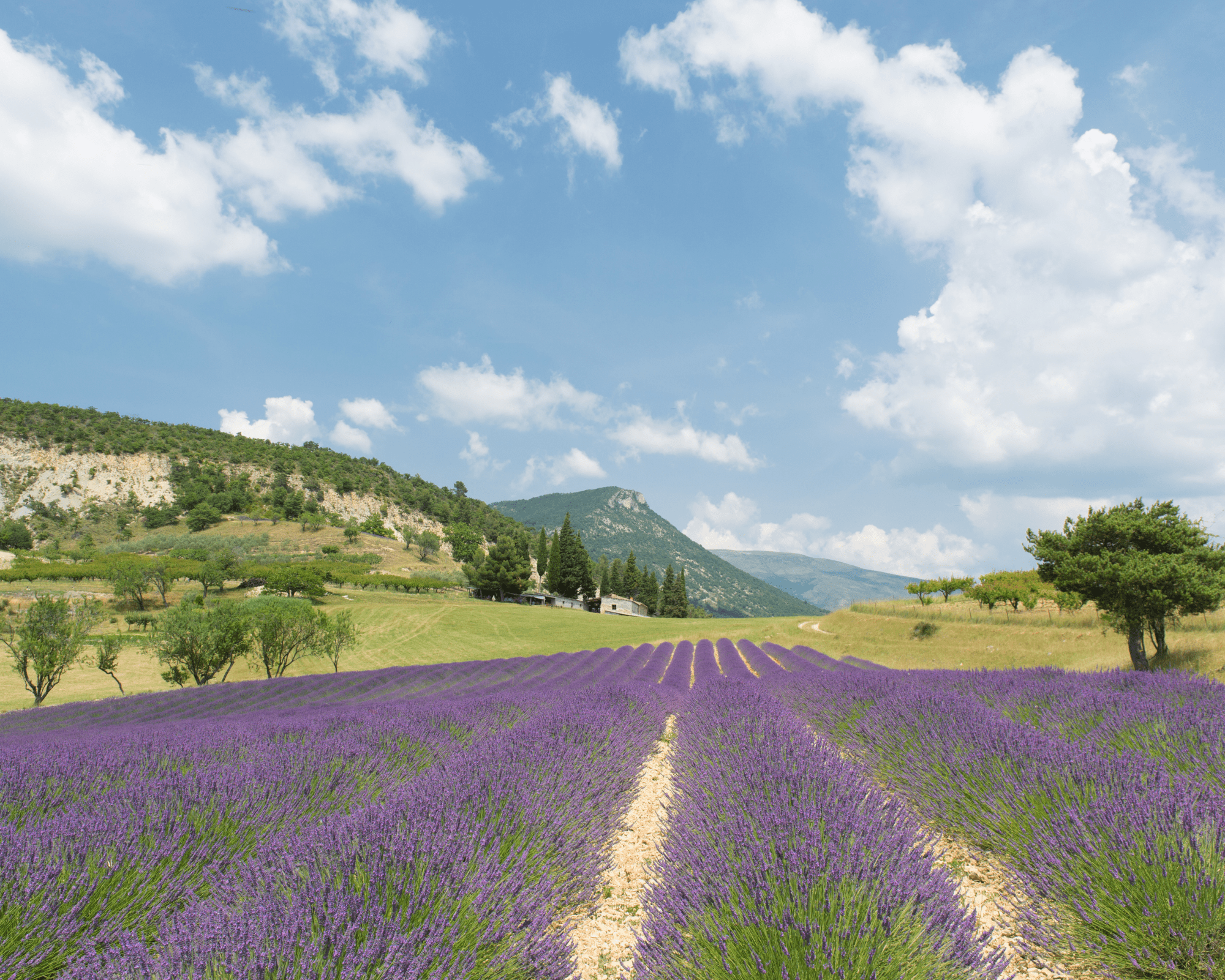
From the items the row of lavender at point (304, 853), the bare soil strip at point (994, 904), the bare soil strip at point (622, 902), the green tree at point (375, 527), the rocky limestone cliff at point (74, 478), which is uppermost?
the rocky limestone cliff at point (74, 478)

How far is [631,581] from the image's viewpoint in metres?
77.4

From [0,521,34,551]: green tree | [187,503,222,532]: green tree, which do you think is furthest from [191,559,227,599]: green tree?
[0,521,34,551]: green tree

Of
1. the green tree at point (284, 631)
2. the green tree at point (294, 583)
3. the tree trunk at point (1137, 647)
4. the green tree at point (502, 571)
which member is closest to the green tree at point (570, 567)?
the green tree at point (502, 571)

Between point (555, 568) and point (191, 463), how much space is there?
76.7 m

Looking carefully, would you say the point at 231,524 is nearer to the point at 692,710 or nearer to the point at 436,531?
Result: the point at 436,531

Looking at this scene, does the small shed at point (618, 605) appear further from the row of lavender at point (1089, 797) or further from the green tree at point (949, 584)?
the row of lavender at point (1089, 797)

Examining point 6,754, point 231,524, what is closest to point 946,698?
point 6,754

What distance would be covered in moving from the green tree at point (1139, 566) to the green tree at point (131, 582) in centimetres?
5820

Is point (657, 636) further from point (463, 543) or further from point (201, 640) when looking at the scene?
point (463, 543)

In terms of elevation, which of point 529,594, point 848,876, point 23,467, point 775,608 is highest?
point 23,467

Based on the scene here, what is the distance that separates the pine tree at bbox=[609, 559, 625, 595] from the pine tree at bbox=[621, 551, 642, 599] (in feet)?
1.03

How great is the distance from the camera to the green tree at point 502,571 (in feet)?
198

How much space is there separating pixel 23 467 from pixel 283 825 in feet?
402

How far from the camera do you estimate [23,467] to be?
8269cm
